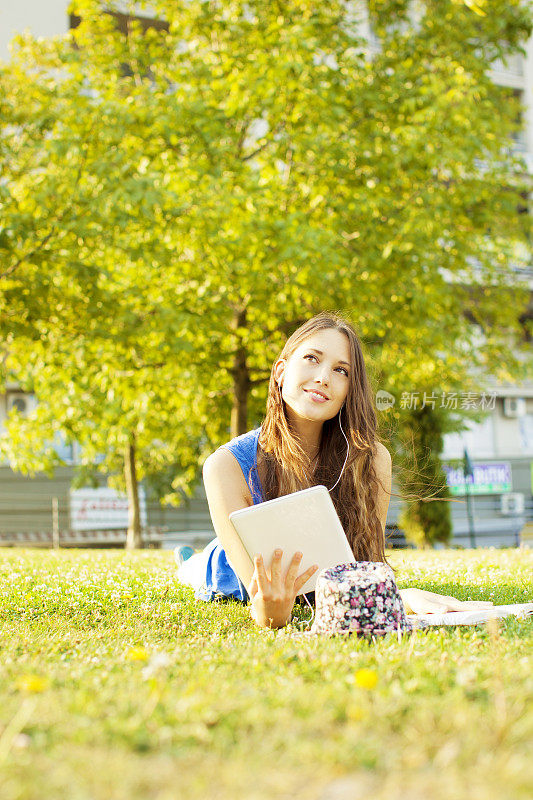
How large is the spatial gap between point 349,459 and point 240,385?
8419mm

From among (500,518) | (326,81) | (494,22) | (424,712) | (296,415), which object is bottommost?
(500,518)

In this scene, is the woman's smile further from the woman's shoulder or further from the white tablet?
the white tablet

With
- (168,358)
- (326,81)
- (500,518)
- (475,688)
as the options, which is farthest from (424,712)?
(500,518)

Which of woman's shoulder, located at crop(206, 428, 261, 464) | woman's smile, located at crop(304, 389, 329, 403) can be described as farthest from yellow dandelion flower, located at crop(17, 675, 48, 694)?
woman's smile, located at crop(304, 389, 329, 403)

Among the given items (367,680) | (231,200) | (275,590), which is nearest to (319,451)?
(275,590)

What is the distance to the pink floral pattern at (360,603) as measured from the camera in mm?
2807

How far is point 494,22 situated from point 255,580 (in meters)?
11.6

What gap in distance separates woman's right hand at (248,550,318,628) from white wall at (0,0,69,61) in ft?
58.8

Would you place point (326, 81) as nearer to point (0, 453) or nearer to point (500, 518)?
point (0, 453)

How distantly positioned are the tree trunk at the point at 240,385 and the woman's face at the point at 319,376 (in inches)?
326

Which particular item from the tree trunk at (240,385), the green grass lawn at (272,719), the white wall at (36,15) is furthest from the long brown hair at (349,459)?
the white wall at (36,15)

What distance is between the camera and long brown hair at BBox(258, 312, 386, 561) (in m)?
3.82

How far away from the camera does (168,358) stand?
11.8 metres

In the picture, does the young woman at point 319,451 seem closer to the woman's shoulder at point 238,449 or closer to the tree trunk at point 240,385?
the woman's shoulder at point 238,449
